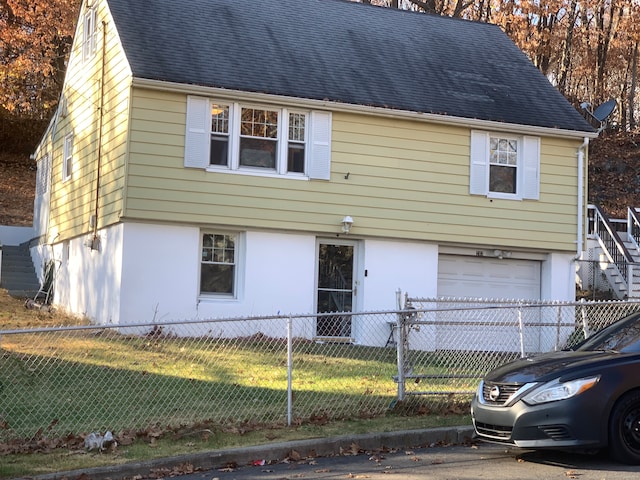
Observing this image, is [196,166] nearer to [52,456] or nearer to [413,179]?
[413,179]

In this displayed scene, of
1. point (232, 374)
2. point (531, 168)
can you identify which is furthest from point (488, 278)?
point (232, 374)

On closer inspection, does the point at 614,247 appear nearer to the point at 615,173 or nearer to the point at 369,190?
the point at 369,190

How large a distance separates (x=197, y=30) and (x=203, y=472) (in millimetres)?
12223

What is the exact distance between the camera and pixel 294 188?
16.7 metres

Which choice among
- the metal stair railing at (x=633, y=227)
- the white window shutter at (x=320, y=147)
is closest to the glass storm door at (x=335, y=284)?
the white window shutter at (x=320, y=147)

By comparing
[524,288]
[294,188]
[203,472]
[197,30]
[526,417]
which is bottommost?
[203,472]

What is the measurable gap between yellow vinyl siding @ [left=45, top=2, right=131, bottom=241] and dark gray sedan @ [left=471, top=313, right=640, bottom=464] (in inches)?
388

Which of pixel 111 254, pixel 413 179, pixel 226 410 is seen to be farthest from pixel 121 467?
→ pixel 413 179

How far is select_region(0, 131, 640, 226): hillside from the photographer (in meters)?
30.6

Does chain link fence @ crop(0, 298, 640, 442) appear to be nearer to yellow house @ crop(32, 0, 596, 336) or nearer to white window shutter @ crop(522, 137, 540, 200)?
yellow house @ crop(32, 0, 596, 336)

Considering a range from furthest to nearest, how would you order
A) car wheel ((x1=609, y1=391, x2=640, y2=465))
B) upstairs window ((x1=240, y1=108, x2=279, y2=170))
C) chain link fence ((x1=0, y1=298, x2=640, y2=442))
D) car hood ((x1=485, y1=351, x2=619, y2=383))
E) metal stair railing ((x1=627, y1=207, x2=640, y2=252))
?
1. metal stair railing ((x1=627, y1=207, x2=640, y2=252))
2. upstairs window ((x1=240, y1=108, x2=279, y2=170))
3. chain link fence ((x1=0, y1=298, x2=640, y2=442))
4. car hood ((x1=485, y1=351, x2=619, y2=383))
5. car wheel ((x1=609, y1=391, x2=640, y2=465))

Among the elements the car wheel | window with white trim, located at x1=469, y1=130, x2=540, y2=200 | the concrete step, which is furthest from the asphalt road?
the concrete step

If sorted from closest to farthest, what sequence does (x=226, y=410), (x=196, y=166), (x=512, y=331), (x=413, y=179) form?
(x=226, y=410), (x=512, y=331), (x=196, y=166), (x=413, y=179)

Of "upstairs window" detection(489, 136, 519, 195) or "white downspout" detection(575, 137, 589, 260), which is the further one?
"white downspout" detection(575, 137, 589, 260)
